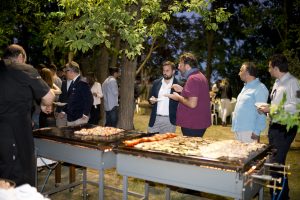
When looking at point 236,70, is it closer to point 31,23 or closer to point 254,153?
point 31,23

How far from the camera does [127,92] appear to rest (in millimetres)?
7293

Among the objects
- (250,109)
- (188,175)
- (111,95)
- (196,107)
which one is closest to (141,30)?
(196,107)

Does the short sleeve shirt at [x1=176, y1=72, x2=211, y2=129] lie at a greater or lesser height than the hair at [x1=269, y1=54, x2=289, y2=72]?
lesser

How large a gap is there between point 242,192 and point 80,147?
2059mm

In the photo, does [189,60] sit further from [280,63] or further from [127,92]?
[127,92]

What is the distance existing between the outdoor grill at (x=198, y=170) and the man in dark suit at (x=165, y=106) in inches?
73.3

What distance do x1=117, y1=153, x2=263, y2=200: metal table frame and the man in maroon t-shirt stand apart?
1.52m

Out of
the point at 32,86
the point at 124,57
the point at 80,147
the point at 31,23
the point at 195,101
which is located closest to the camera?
the point at 32,86

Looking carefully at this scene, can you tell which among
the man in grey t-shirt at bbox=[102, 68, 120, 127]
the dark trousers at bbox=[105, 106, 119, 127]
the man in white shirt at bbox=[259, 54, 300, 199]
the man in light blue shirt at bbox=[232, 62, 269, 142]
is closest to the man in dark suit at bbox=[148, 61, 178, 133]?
the man in light blue shirt at bbox=[232, 62, 269, 142]

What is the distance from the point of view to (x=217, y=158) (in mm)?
3475

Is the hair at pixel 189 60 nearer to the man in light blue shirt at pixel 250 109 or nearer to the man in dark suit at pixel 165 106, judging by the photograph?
the man in dark suit at pixel 165 106

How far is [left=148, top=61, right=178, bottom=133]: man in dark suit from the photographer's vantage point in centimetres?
583

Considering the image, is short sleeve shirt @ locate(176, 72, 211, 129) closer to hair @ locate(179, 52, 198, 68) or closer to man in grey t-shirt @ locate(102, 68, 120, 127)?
hair @ locate(179, 52, 198, 68)

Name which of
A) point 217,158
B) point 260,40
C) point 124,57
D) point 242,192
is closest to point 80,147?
point 217,158
